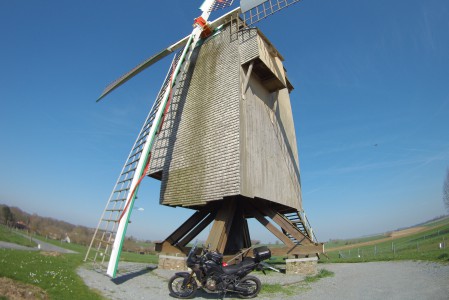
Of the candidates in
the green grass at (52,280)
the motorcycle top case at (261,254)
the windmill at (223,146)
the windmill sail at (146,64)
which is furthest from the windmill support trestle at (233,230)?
the windmill sail at (146,64)

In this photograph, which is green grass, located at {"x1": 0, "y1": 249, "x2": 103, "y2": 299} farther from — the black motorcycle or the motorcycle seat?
the motorcycle seat

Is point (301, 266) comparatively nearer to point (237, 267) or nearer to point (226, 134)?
point (237, 267)

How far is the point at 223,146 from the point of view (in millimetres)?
10742

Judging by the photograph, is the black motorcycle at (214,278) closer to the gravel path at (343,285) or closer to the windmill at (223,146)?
the gravel path at (343,285)

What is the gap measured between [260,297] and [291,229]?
Result: 4.34 metres

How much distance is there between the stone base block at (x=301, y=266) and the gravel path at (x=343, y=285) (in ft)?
1.88

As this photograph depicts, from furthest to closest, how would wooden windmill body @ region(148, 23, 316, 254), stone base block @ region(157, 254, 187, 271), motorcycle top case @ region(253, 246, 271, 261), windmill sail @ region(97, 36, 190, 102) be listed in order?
1. windmill sail @ region(97, 36, 190, 102)
2. stone base block @ region(157, 254, 187, 271)
3. wooden windmill body @ region(148, 23, 316, 254)
4. motorcycle top case @ region(253, 246, 271, 261)

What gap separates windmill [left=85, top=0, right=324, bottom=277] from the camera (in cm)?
1039

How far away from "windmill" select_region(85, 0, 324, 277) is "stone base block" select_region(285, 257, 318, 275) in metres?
0.33

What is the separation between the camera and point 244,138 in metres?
10.7

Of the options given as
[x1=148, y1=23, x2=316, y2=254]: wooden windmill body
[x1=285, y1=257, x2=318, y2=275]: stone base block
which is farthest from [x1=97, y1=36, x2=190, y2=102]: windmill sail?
[x1=285, y1=257, x2=318, y2=275]: stone base block

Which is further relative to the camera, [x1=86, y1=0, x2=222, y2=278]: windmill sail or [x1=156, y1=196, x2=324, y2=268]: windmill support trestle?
[x1=156, y1=196, x2=324, y2=268]: windmill support trestle

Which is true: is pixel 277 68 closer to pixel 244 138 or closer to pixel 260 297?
pixel 244 138

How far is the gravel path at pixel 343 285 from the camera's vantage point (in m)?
7.02
